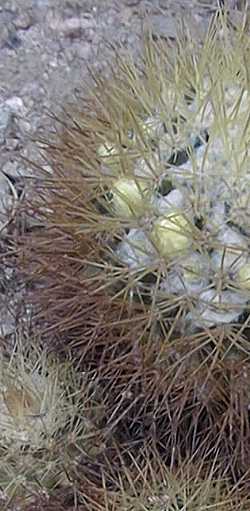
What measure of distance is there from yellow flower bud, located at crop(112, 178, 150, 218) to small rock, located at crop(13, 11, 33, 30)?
2.77 ft

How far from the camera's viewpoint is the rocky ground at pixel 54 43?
6.03 feet

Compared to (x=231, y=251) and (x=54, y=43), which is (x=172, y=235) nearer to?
(x=231, y=251)

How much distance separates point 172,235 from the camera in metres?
1.15

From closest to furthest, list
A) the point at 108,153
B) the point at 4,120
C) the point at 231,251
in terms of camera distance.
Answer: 1. the point at 231,251
2. the point at 108,153
3. the point at 4,120

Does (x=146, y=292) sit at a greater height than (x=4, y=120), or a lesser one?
lesser

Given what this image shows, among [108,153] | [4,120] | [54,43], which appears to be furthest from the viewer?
[54,43]

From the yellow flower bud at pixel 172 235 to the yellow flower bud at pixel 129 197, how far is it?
32mm

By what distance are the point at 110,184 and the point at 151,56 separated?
0.18 meters

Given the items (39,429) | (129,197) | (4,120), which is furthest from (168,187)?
(4,120)

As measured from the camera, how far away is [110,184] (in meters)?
1.22

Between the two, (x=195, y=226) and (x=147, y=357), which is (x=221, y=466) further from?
(x=195, y=226)

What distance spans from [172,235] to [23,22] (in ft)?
3.09

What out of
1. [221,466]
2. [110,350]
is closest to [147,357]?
[110,350]

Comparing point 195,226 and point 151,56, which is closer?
point 195,226
